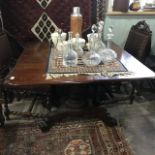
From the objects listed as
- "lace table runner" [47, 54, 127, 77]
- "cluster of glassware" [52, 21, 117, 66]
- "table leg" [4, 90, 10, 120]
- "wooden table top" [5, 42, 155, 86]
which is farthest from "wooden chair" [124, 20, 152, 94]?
"table leg" [4, 90, 10, 120]

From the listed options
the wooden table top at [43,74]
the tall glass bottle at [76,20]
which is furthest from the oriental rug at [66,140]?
the tall glass bottle at [76,20]

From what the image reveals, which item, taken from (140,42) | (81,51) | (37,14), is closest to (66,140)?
(81,51)

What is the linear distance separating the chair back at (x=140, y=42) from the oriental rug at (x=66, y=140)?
0.82 m

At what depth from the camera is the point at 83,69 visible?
1.59 m

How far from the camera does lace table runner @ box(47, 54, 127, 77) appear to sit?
5.01ft

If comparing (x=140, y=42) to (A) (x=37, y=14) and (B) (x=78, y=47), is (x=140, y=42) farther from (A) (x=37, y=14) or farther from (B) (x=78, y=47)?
(A) (x=37, y=14)

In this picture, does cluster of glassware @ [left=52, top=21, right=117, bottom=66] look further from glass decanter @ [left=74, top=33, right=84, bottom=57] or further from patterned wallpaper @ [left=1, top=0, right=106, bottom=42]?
patterned wallpaper @ [left=1, top=0, right=106, bottom=42]

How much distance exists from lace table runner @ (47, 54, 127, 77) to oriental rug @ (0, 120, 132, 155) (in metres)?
0.67

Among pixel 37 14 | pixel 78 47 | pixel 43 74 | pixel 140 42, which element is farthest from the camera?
pixel 37 14

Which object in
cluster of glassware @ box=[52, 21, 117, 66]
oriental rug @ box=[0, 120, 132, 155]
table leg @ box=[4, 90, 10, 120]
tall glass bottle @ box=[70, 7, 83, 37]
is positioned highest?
tall glass bottle @ box=[70, 7, 83, 37]

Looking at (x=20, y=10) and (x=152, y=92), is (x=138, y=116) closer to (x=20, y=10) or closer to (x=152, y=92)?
(x=152, y=92)

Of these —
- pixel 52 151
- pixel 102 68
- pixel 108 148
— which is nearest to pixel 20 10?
pixel 102 68

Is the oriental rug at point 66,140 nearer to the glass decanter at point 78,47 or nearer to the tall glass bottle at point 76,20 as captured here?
the glass decanter at point 78,47

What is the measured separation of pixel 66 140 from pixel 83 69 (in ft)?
2.27
